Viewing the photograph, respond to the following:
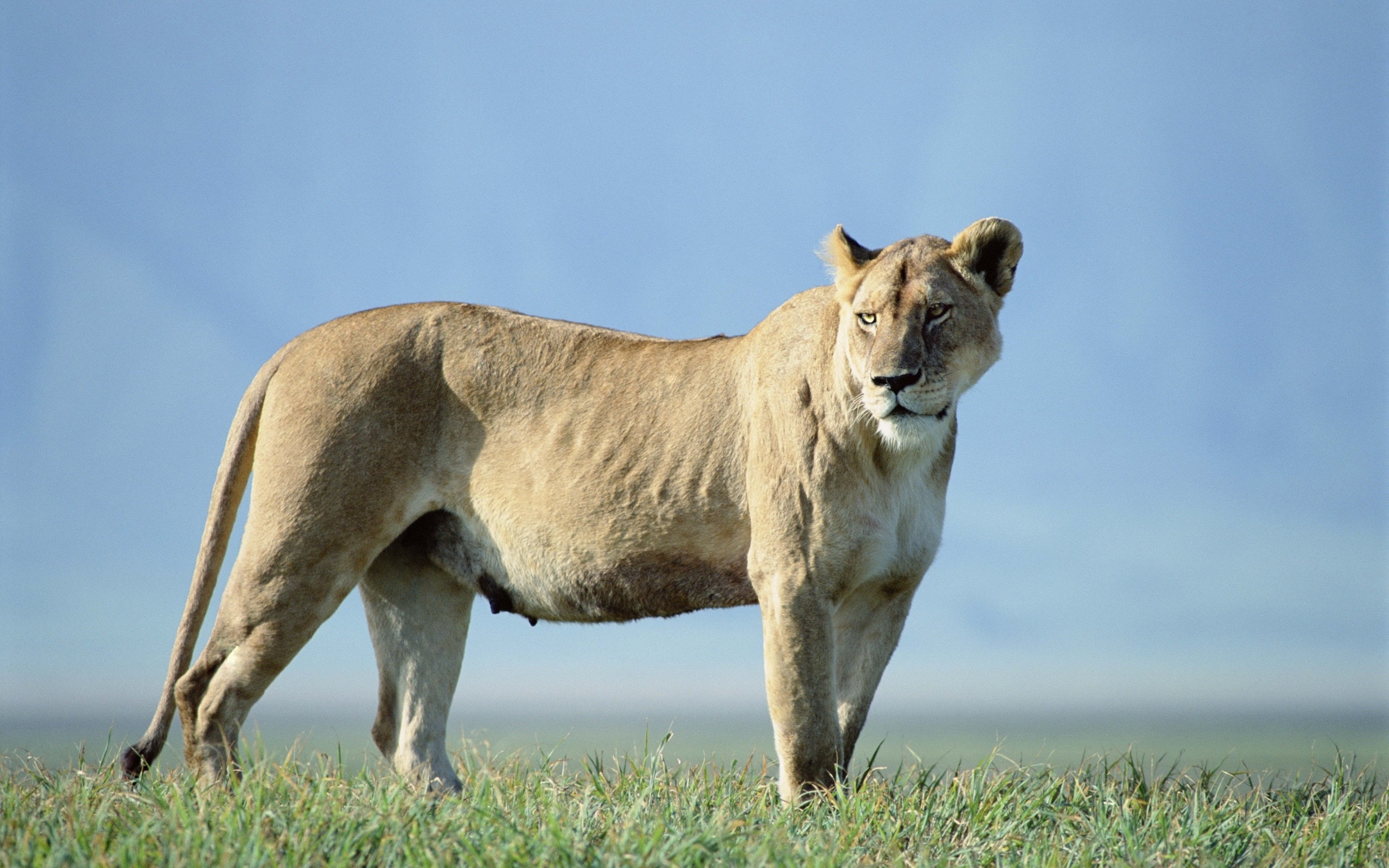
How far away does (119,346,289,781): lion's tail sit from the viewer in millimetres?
6031

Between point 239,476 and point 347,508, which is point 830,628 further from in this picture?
point 239,476

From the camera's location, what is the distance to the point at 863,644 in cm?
584

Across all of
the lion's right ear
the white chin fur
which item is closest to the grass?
the white chin fur

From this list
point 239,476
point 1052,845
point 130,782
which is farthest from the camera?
point 239,476

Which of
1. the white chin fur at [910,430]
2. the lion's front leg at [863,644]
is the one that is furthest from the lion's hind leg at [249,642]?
the white chin fur at [910,430]

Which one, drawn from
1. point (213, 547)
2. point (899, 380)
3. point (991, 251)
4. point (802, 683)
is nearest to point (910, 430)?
point (899, 380)

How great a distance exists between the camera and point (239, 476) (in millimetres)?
6504

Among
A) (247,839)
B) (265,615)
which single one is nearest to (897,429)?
(247,839)

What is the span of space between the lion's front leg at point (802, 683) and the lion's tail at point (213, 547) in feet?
9.86

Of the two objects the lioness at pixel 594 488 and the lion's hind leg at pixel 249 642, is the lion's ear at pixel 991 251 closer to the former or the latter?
the lioness at pixel 594 488

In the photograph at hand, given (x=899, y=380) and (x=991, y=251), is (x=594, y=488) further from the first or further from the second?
(x=991, y=251)

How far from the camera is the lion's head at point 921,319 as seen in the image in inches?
197

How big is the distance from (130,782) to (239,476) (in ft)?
5.39

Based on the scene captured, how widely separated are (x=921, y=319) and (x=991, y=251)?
0.59m
